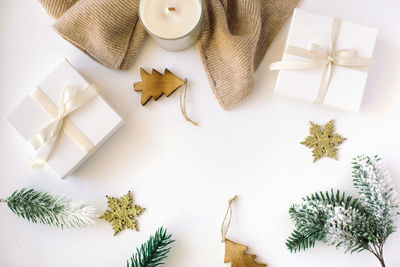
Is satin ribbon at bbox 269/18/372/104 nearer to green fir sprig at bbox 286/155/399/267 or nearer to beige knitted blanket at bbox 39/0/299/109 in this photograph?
beige knitted blanket at bbox 39/0/299/109

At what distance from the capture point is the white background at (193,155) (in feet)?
3.03

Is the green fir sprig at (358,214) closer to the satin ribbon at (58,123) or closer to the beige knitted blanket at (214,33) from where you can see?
the beige knitted blanket at (214,33)

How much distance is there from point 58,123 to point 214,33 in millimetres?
442

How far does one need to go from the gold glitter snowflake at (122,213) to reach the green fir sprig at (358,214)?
1.28 ft

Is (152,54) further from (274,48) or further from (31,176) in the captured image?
(31,176)

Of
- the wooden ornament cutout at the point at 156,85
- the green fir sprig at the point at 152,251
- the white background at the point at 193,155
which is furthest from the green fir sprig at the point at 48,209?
the wooden ornament cutout at the point at 156,85

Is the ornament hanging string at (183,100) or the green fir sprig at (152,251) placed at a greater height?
the ornament hanging string at (183,100)

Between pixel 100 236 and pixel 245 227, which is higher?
pixel 100 236

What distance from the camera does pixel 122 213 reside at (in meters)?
0.92

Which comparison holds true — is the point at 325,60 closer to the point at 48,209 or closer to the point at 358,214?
the point at 358,214

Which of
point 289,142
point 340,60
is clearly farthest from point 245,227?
point 340,60

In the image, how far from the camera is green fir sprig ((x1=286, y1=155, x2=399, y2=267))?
31.8 inches

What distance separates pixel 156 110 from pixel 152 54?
15 centimetres

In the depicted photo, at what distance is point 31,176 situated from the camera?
934 millimetres
